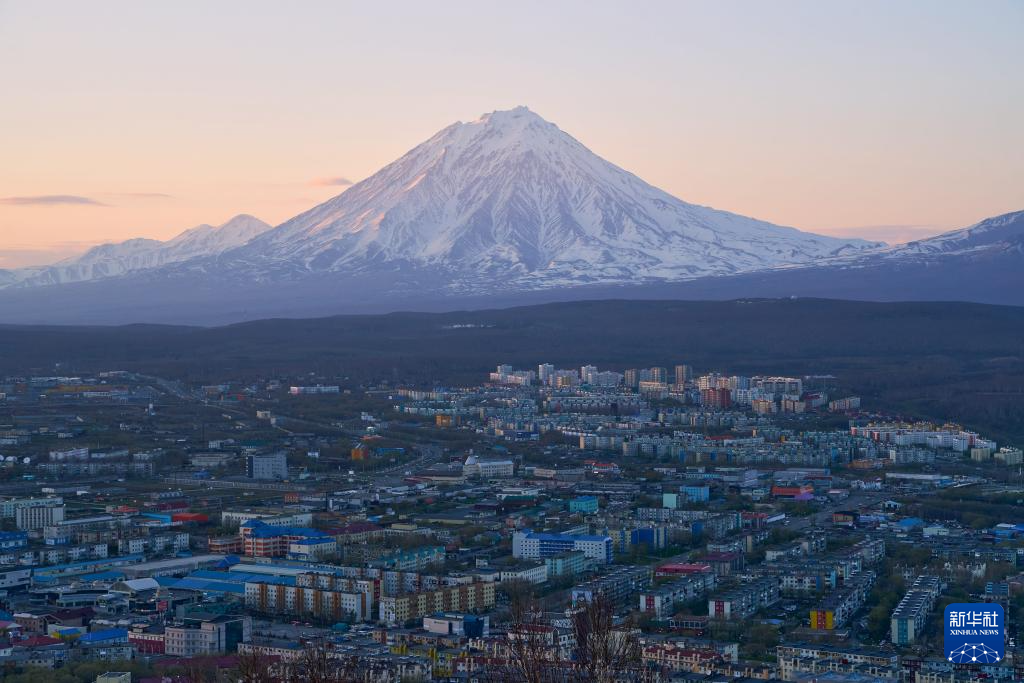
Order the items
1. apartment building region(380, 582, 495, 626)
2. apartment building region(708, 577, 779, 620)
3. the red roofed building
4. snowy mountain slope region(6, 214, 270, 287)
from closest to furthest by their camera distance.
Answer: the red roofed building, apartment building region(708, 577, 779, 620), apartment building region(380, 582, 495, 626), snowy mountain slope region(6, 214, 270, 287)

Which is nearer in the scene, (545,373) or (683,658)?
(683,658)

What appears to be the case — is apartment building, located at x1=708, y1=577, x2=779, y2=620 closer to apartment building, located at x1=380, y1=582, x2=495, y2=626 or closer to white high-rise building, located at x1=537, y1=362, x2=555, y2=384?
apartment building, located at x1=380, y1=582, x2=495, y2=626

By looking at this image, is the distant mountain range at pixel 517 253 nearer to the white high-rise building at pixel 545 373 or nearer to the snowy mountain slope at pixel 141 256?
the snowy mountain slope at pixel 141 256

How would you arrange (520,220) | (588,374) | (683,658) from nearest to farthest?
(683,658), (588,374), (520,220)

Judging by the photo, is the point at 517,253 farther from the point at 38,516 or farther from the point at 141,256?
the point at 38,516

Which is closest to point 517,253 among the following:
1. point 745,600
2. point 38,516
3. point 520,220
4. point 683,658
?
point 520,220

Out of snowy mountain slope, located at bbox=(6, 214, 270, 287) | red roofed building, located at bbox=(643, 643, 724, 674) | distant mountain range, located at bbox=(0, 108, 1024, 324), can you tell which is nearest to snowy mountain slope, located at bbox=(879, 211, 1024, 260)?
distant mountain range, located at bbox=(0, 108, 1024, 324)

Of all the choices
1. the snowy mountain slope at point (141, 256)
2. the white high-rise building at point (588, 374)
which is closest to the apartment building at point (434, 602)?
the white high-rise building at point (588, 374)
